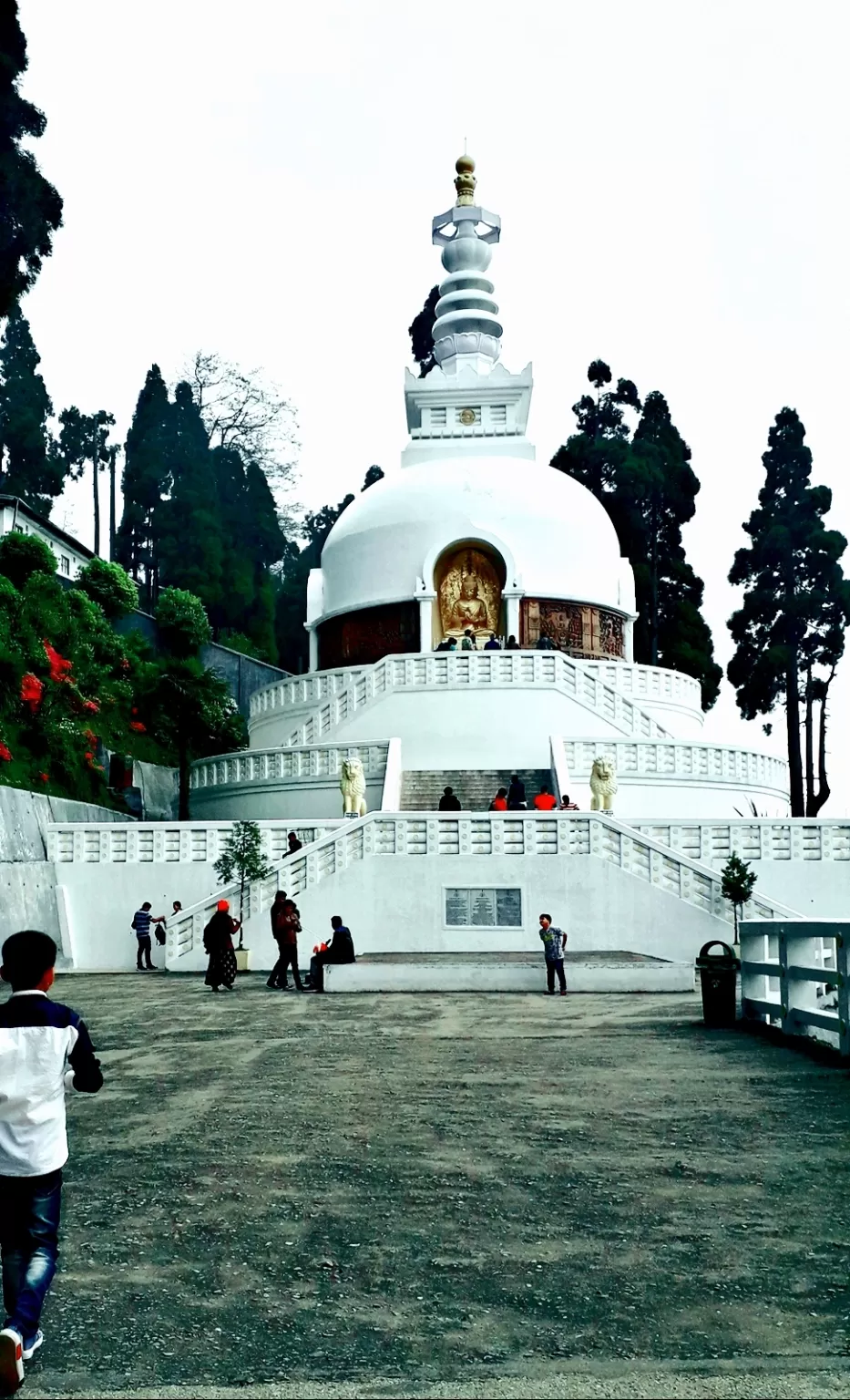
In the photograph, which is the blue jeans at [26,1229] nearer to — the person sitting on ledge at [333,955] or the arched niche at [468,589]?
the person sitting on ledge at [333,955]

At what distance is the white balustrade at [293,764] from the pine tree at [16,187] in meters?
10.8

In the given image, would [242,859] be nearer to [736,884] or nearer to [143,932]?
[143,932]

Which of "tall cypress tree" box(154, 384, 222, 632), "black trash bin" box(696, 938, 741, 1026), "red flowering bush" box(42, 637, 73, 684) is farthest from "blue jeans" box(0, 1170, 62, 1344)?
"tall cypress tree" box(154, 384, 222, 632)

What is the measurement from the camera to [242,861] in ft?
73.9

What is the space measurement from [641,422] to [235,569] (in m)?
18.4

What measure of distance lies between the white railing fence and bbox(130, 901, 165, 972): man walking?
11.2 metres

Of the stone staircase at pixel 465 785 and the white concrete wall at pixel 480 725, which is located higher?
the white concrete wall at pixel 480 725

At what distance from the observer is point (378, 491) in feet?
135

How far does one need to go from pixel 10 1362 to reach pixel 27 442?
58894mm

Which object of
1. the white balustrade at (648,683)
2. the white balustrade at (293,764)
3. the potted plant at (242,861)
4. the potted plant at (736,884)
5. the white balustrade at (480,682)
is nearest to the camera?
the potted plant at (736,884)

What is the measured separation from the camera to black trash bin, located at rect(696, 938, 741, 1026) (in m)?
14.1

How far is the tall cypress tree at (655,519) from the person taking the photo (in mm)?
49300

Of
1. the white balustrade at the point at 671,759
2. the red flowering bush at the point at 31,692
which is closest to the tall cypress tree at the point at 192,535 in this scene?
the red flowering bush at the point at 31,692

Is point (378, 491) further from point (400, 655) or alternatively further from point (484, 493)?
point (400, 655)
